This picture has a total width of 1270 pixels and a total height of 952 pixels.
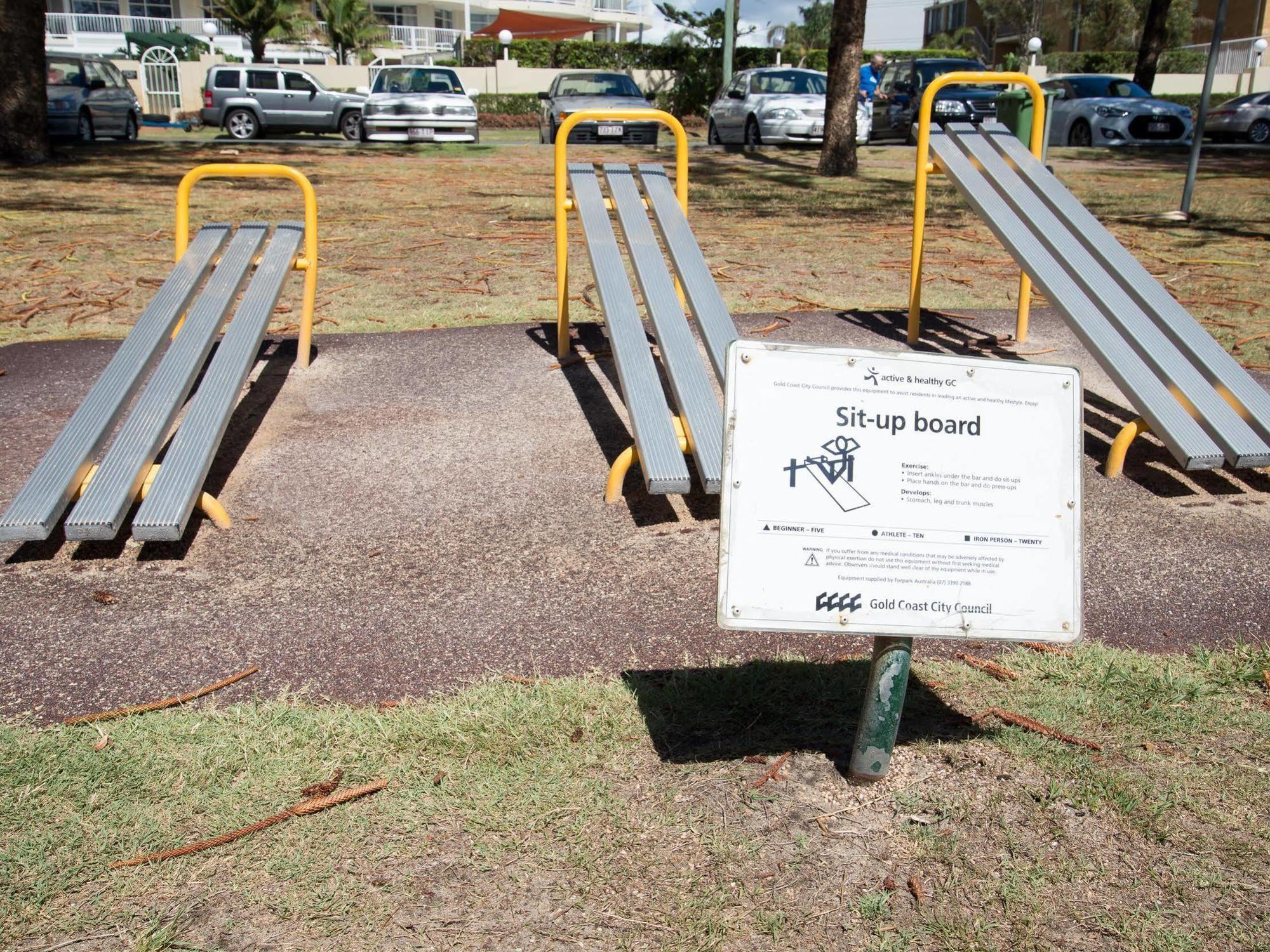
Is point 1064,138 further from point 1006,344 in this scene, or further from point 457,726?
point 457,726

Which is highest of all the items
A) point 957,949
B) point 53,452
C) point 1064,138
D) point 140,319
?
point 1064,138

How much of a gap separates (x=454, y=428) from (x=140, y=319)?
1569mm

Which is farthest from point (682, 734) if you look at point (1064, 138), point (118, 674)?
point (1064, 138)

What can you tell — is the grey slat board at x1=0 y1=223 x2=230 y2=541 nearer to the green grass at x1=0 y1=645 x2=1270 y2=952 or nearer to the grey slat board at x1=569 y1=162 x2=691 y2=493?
the green grass at x1=0 y1=645 x2=1270 y2=952

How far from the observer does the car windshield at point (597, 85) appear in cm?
2067

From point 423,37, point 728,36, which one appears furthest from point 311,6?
point 728,36

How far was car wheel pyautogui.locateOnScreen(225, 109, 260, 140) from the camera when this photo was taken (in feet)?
85.6

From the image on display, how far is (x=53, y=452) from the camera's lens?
4.13 metres

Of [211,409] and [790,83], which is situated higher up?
[790,83]

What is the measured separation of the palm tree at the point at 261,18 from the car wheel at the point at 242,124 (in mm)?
23968

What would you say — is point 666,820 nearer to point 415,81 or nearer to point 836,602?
point 836,602

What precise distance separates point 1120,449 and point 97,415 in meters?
Result: 4.30

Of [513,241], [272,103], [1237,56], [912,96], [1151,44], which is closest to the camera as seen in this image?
[513,241]

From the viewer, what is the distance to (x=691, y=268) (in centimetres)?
555
